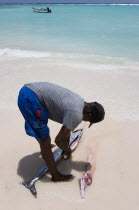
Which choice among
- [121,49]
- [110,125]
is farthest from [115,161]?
[121,49]

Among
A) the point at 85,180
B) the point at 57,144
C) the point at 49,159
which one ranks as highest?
the point at 57,144

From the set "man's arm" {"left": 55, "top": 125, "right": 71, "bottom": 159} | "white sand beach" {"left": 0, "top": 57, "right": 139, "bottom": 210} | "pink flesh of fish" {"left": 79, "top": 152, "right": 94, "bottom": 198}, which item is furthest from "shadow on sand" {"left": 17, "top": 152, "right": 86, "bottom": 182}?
"man's arm" {"left": 55, "top": 125, "right": 71, "bottom": 159}

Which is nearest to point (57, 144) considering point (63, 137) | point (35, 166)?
point (63, 137)

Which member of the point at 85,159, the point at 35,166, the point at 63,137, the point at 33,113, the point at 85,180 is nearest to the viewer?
the point at 33,113

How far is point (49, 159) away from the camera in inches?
118

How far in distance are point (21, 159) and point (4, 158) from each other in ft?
0.77

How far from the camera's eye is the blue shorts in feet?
9.02

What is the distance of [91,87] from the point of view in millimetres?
6445

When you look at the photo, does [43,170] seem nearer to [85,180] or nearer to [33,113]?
[85,180]

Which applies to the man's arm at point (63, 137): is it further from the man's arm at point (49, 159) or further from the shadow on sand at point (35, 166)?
the shadow on sand at point (35, 166)

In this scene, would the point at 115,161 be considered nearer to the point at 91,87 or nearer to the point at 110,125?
the point at 110,125

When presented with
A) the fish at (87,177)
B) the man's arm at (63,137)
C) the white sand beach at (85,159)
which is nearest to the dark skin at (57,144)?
Result: the man's arm at (63,137)

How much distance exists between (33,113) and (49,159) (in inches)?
23.5

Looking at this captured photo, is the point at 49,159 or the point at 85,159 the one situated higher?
the point at 49,159
